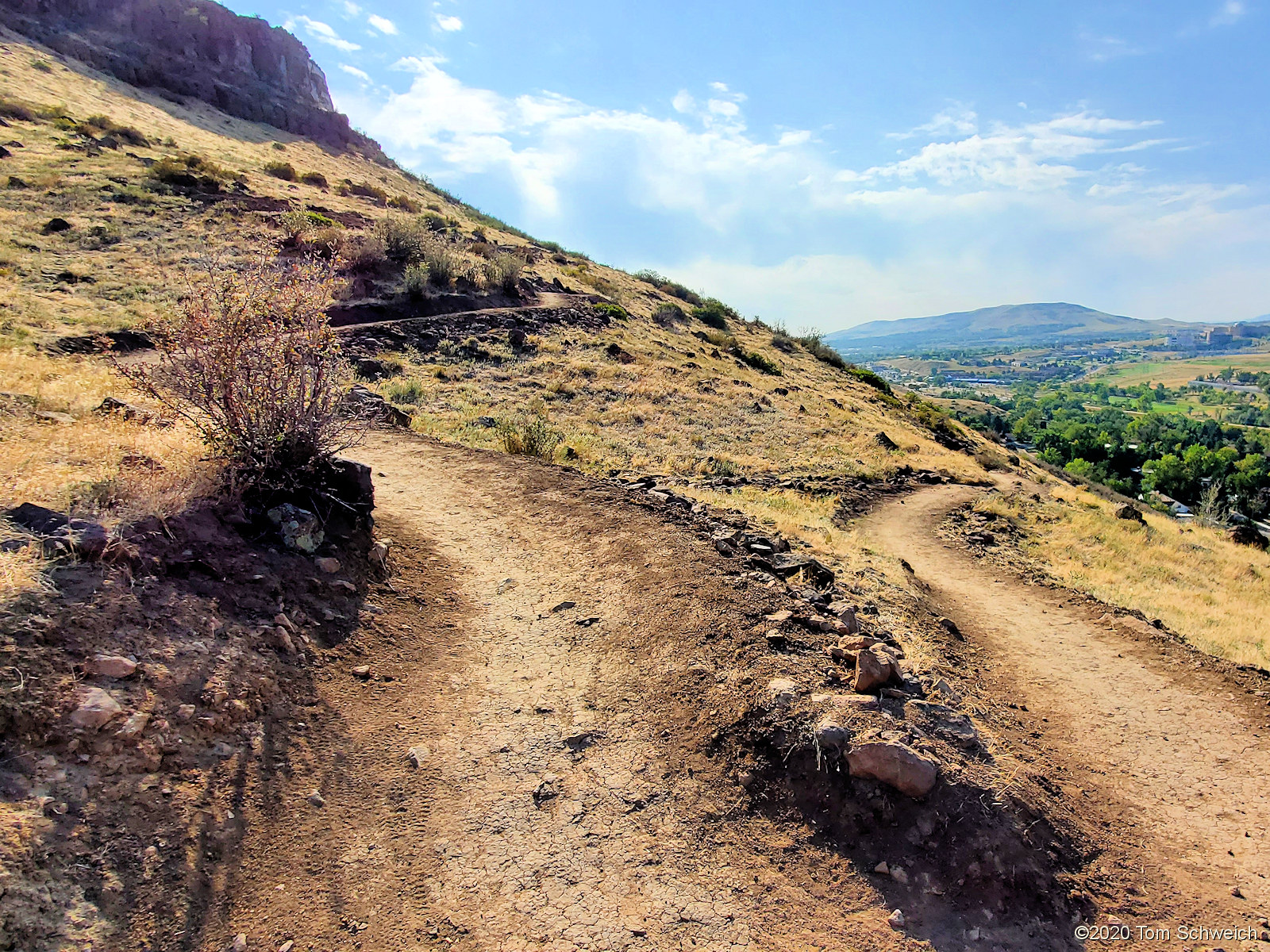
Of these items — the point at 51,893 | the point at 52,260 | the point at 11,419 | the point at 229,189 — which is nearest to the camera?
the point at 51,893

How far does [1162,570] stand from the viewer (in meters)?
12.8

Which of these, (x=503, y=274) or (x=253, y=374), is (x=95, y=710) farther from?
(x=503, y=274)

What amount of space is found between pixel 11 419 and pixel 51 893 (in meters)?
5.38

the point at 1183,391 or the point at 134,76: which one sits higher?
the point at 134,76

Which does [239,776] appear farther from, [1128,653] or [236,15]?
[236,15]

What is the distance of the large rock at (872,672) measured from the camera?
488 cm

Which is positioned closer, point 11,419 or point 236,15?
point 11,419

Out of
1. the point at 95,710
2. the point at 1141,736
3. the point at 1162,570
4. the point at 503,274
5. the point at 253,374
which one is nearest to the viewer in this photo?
the point at 95,710

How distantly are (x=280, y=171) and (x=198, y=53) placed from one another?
24816 millimetres

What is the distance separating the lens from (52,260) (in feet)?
56.0

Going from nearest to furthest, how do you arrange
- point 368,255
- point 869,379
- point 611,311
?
point 368,255, point 611,311, point 869,379

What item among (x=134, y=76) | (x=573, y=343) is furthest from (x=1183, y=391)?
(x=134, y=76)

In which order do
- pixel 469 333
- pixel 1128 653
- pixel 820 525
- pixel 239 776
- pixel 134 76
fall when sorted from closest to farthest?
pixel 239 776
pixel 1128 653
pixel 820 525
pixel 469 333
pixel 134 76

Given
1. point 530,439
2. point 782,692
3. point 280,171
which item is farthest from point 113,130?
point 782,692
